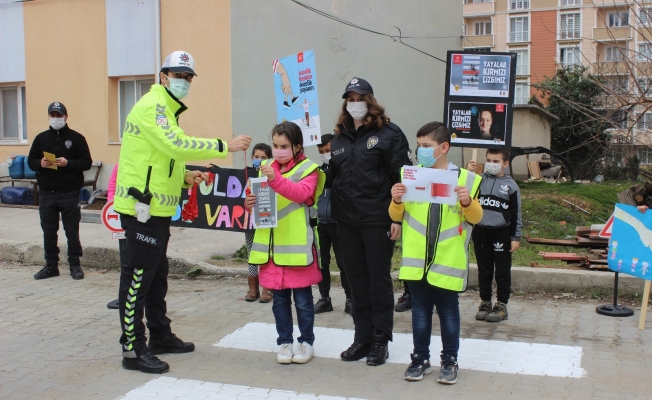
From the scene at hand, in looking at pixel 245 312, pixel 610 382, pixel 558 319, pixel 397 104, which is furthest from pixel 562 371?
pixel 397 104

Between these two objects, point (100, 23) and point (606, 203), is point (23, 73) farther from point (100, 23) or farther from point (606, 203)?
point (606, 203)

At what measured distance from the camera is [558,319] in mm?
6871

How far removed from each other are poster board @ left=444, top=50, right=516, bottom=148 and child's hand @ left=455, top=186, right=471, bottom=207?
2.71 m

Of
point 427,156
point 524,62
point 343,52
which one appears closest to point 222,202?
point 427,156

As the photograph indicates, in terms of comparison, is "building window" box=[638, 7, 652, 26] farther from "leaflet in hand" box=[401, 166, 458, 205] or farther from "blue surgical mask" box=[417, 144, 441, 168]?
"leaflet in hand" box=[401, 166, 458, 205]

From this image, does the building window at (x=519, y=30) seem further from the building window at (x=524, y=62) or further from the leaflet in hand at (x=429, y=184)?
the leaflet in hand at (x=429, y=184)

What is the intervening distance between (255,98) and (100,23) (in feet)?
12.7

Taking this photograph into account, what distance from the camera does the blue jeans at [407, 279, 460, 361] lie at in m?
5.09

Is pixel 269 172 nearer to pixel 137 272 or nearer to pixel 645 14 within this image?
pixel 137 272

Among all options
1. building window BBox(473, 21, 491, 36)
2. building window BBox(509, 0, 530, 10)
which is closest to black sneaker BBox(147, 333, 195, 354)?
building window BBox(509, 0, 530, 10)

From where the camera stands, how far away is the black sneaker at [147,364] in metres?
5.36

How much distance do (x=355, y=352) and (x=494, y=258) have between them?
6.75ft

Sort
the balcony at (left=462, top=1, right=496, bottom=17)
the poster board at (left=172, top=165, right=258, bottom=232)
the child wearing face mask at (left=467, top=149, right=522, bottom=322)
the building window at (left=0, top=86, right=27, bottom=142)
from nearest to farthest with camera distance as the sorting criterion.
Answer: the child wearing face mask at (left=467, top=149, right=522, bottom=322) → the poster board at (left=172, top=165, right=258, bottom=232) → the building window at (left=0, top=86, right=27, bottom=142) → the balcony at (left=462, top=1, right=496, bottom=17)

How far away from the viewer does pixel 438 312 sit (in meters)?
5.16
